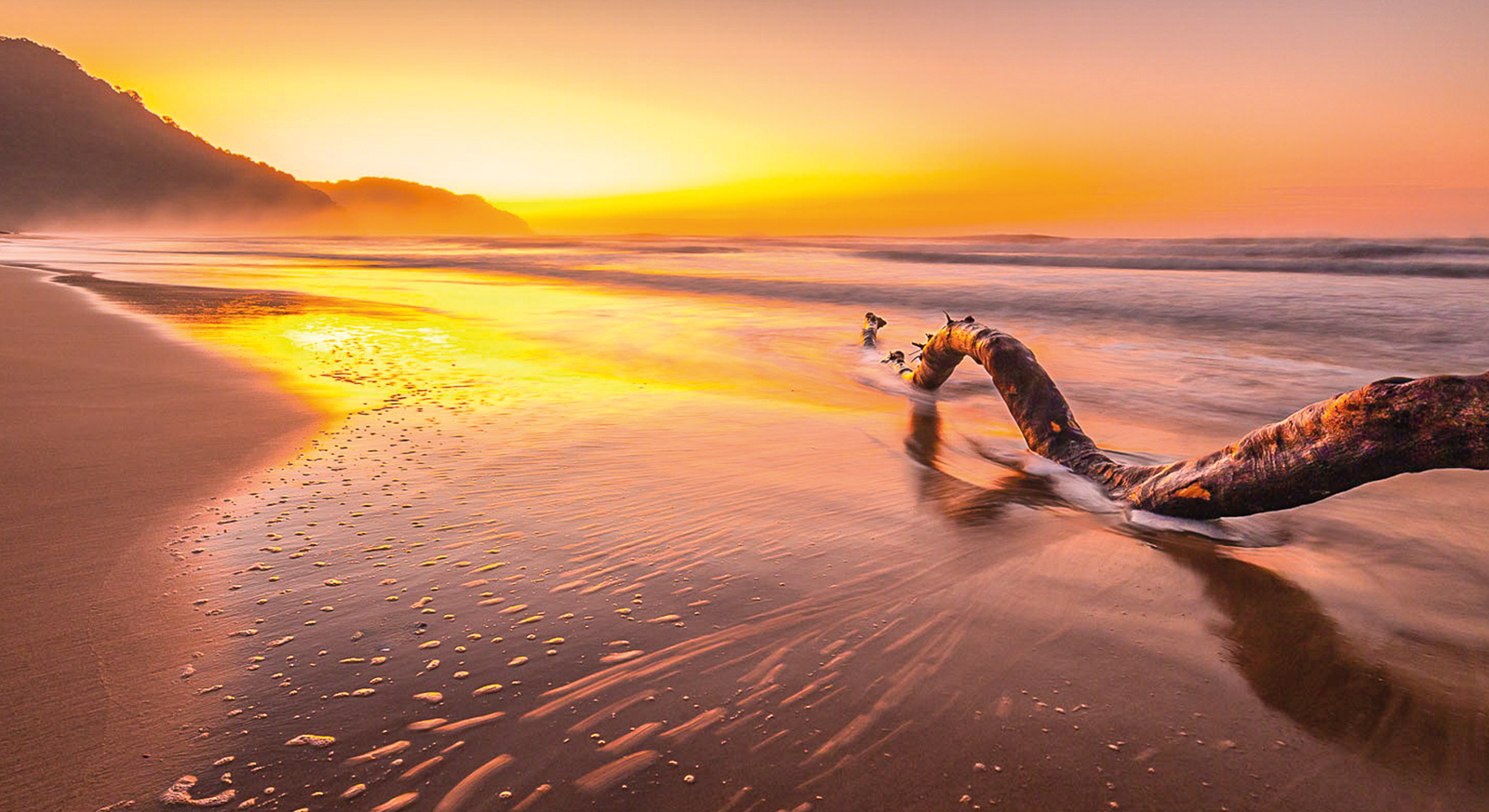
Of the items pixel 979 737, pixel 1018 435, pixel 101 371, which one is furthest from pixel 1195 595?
pixel 101 371

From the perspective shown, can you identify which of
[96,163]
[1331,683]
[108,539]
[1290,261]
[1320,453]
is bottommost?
[108,539]

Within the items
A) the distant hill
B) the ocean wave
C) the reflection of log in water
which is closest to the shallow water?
the reflection of log in water

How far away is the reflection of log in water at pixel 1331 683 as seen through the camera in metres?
1.79

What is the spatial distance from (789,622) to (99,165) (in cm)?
21456

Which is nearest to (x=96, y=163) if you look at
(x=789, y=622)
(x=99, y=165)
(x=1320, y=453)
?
(x=99, y=165)

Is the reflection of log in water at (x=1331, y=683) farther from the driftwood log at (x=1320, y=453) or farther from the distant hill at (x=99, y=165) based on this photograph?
the distant hill at (x=99, y=165)

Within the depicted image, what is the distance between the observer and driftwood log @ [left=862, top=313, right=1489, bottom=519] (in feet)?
7.57

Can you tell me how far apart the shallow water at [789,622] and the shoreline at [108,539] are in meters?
0.11

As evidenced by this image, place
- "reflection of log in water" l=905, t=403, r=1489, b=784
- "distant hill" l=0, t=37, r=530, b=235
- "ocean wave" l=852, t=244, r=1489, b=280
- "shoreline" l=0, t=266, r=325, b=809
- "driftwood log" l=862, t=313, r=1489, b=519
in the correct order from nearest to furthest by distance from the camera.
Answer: "shoreline" l=0, t=266, r=325, b=809, "reflection of log in water" l=905, t=403, r=1489, b=784, "driftwood log" l=862, t=313, r=1489, b=519, "ocean wave" l=852, t=244, r=1489, b=280, "distant hill" l=0, t=37, r=530, b=235

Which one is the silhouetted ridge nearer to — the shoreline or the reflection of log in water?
the shoreline

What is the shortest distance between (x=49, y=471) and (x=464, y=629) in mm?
2770

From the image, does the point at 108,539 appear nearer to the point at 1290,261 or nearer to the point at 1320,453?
the point at 1320,453

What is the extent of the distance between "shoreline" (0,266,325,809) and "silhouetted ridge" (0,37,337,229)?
179068 millimetres

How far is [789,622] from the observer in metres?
2.31
